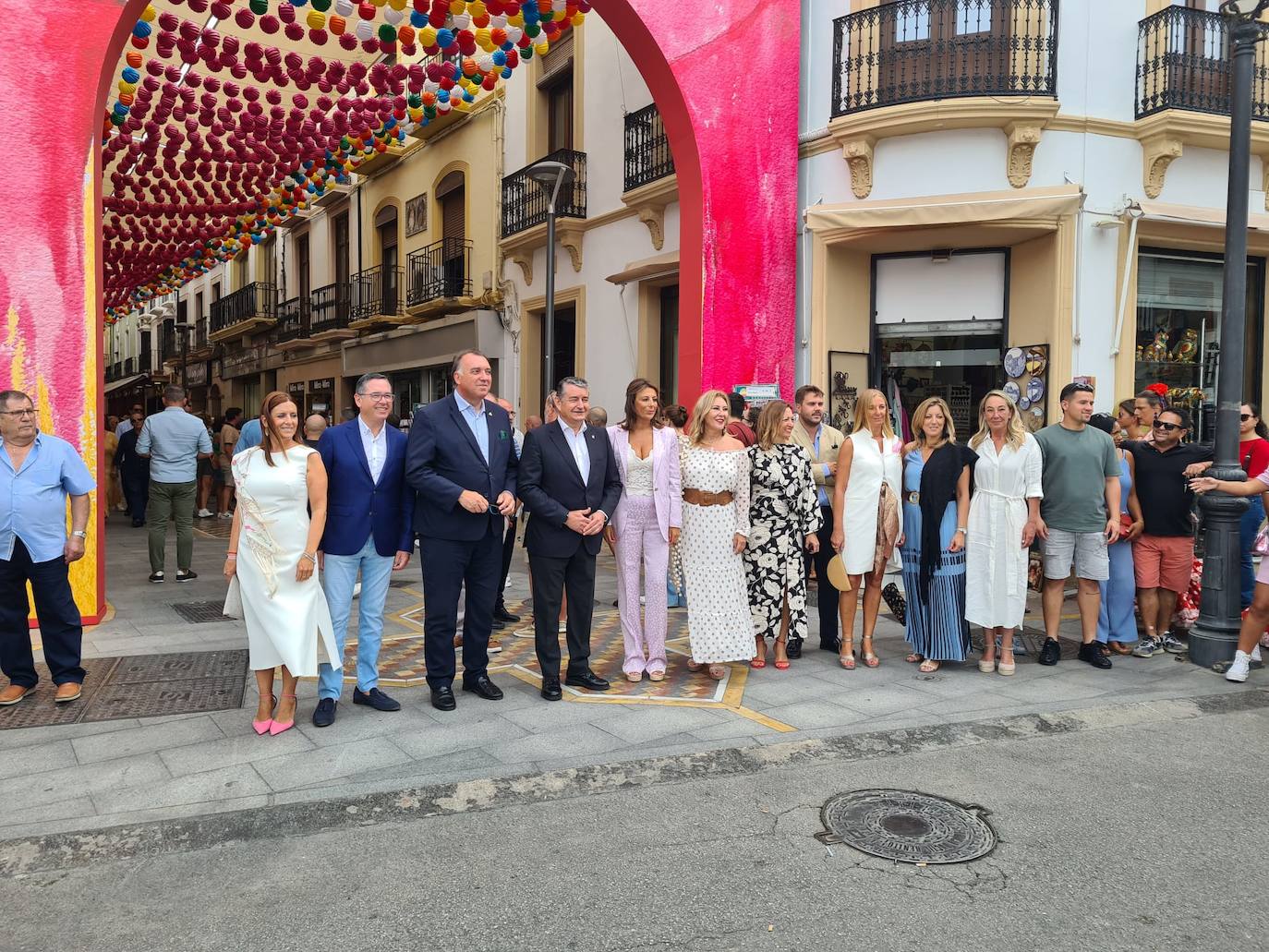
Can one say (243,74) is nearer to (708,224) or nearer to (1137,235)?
(708,224)

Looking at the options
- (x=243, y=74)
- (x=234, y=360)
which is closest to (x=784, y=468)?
(x=243, y=74)

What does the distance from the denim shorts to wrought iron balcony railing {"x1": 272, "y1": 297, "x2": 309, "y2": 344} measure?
22514 mm

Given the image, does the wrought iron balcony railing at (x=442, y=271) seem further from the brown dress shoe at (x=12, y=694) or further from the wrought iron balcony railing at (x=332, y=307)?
the brown dress shoe at (x=12, y=694)

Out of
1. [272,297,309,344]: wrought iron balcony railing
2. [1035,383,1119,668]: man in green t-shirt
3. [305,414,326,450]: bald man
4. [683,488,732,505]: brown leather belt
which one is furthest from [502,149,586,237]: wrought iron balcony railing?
[272,297,309,344]: wrought iron balcony railing

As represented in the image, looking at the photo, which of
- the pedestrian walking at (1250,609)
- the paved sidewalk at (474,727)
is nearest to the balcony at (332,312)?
the paved sidewalk at (474,727)

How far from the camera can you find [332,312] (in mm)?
24016

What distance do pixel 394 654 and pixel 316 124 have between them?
7.67 metres

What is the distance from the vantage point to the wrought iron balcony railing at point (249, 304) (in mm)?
28828

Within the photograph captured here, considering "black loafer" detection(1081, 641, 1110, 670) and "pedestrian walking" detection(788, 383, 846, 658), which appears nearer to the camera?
"black loafer" detection(1081, 641, 1110, 670)

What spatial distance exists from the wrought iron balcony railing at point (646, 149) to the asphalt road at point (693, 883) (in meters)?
10.2

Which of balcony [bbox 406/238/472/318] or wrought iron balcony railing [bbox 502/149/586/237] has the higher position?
wrought iron balcony railing [bbox 502/149/586/237]

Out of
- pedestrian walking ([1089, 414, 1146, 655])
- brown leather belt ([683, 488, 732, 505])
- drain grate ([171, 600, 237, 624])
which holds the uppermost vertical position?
brown leather belt ([683, 488, 732, 505])

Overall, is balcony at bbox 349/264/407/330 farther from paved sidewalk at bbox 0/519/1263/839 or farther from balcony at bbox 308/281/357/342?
paved sidewalk at bbox 0/519/1263/839

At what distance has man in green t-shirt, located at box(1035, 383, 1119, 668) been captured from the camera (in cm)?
651
